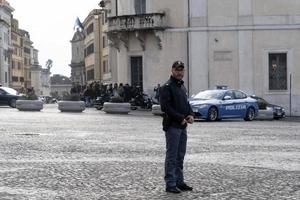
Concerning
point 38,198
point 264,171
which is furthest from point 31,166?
point 264,171

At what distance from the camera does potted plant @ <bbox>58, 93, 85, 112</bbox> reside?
37188 mm

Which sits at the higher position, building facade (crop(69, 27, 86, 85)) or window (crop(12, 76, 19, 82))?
building facade (crop(69, 27, 86, 85))

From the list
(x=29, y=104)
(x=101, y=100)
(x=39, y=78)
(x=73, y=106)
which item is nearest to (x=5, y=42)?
(x=39, y=78)

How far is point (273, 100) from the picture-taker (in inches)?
1725

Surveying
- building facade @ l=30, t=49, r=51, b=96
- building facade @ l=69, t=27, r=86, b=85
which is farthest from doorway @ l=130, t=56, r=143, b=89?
building facade @ l=30, t=49, r=51, b=96

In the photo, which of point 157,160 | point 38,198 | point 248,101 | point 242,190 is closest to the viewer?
point 38,198

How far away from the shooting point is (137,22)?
146ft

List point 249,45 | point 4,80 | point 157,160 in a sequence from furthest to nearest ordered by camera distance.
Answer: point 4,80, point 249,45, point 157,160

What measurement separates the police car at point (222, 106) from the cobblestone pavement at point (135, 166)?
9321mm


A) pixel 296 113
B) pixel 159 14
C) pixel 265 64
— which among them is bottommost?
pixel 296 113

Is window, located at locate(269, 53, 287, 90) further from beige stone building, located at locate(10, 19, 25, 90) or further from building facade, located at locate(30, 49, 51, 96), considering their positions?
building facade, located at locate(30, 49, 51, 96)

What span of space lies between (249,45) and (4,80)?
74187mm

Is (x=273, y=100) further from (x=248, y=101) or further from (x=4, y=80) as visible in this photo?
(x=4, y=80)

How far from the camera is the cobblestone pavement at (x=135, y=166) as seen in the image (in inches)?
381
